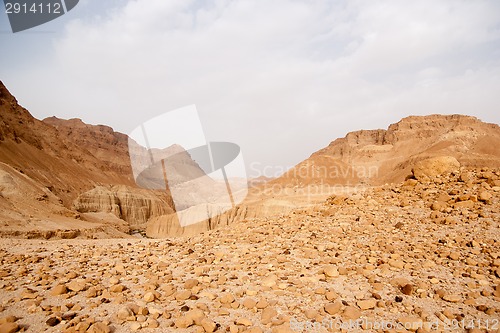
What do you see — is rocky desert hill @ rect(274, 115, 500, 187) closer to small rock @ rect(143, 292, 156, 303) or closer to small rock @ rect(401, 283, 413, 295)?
small rock @ rect(401, 283, 413, 295)

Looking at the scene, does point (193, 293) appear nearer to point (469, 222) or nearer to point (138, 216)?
point (469, 222)

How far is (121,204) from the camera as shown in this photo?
3372 centimetres

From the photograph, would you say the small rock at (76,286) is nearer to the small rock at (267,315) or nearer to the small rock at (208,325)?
the small rock at (208,325)

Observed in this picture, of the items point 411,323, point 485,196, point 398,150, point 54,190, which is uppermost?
point 398,150

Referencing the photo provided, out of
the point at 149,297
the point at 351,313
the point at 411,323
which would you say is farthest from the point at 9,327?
the point at 411,323

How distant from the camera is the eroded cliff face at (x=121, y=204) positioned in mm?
29908

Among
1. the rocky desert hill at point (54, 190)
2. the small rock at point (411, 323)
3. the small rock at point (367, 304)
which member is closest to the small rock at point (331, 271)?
the small rock at point (367, 304)

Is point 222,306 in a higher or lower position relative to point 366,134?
lower

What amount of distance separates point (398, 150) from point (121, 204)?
6078 centimetres

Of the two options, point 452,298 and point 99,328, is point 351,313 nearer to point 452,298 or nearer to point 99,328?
point 452,298

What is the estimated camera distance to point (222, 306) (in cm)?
322

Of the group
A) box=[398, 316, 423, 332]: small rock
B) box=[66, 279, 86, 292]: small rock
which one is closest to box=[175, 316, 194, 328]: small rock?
box=[66, 279, 86, 292]: small rock

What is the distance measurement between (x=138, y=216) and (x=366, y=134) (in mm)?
69401

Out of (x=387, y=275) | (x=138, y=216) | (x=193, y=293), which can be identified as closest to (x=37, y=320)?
(x=193, y=293)
